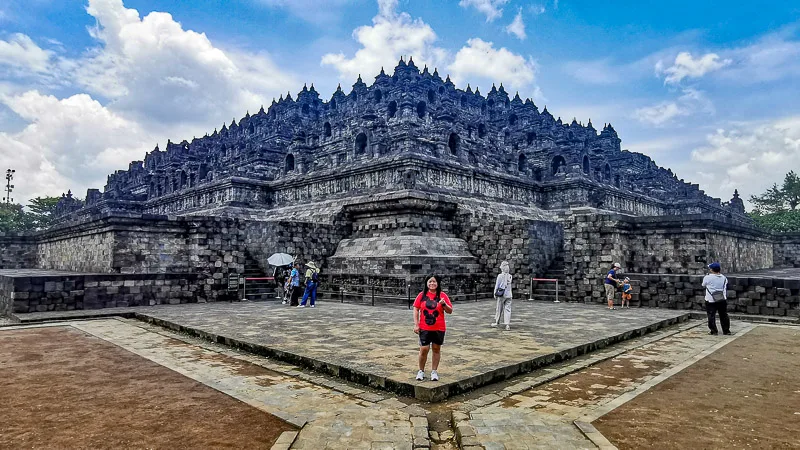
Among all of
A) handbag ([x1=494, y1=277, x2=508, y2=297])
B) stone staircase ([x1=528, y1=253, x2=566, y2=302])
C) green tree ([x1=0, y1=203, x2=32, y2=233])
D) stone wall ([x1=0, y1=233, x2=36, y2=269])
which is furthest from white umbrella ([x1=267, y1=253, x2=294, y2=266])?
green tree ([x1=0, y1=203, x2=32, y2=233])

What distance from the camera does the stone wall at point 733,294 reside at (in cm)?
1088

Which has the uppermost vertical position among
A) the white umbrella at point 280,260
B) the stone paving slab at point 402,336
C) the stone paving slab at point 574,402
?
the white umbrella at point 280,260

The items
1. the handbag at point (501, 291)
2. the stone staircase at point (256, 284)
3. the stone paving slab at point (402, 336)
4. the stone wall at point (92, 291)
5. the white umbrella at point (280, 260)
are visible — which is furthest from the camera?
the stone staircase at point (256, 284)

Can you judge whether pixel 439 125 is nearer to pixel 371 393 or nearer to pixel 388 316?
pixel 388 316

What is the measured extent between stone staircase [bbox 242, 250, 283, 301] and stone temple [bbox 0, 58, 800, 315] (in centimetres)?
12

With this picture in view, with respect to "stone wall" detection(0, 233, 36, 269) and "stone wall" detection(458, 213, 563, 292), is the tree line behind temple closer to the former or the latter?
"stone wall" detection(0, 233, 36, 269)

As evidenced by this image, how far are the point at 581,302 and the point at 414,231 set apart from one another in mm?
6239

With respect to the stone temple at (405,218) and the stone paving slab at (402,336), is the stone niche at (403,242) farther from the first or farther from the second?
the stone paving slab at (402,336)

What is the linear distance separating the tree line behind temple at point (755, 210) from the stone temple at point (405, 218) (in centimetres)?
1158

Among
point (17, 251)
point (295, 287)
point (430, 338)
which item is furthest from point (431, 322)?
point (17, 251)

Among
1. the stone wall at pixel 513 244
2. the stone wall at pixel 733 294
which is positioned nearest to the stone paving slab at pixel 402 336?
the stone wall at pixel 733 294

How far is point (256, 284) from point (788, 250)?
100.0 feet

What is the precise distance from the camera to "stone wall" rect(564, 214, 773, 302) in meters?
14.9

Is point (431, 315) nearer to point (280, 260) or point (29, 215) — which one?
point (280, 260)
